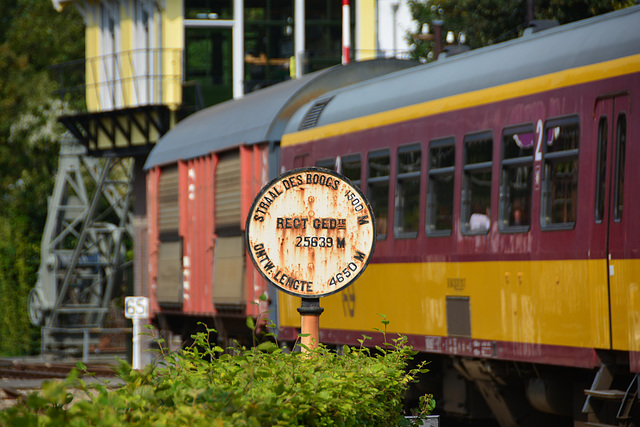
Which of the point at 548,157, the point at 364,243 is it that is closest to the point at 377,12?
the point at 548,157

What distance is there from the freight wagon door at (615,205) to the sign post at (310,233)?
7.60 ft

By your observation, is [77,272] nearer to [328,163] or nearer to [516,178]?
[328,163]

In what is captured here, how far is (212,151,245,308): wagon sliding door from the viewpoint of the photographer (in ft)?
50.6

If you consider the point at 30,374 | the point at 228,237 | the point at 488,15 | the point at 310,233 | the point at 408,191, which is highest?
the point at 488,15

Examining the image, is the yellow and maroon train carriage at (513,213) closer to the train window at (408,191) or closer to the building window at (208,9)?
the train window at (408,191)

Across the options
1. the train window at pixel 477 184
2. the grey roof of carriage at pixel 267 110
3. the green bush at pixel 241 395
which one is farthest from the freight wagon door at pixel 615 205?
the grey roof of carriage at pixel 267 110

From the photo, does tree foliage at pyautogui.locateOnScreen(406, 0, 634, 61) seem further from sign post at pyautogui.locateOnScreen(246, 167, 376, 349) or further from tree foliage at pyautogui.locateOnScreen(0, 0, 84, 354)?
sign post at pyautogui.locateOnScreen(246, 167, 376, 349)

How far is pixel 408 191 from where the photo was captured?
1173 cm

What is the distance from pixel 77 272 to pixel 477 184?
24.3 meters

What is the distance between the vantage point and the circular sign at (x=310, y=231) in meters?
7.06

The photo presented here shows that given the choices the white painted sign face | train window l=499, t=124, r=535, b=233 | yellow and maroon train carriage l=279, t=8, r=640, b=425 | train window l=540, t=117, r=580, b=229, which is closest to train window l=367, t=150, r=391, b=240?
yellow and maroon train carriage l=279, t=8, r=640, b=425

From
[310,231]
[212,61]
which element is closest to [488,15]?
[212,61]

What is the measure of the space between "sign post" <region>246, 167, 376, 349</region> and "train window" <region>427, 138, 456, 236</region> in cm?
396

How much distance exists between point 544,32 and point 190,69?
18.6m
